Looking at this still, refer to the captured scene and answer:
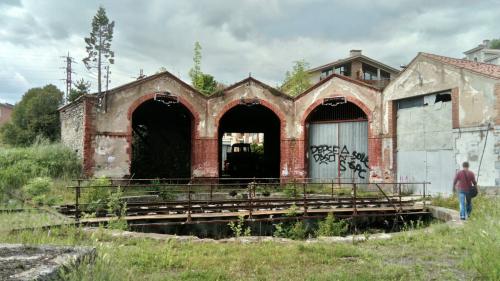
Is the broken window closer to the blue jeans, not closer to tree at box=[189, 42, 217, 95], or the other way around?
the blue jeans

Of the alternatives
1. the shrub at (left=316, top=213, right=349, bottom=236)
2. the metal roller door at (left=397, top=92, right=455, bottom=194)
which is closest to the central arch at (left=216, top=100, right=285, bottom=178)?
the metal roller door at (left=397, top=92, right=455, bottom=194)

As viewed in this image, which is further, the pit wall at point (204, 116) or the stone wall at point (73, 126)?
the stone wall at point (73, 126)

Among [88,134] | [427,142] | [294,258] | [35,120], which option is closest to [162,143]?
[88,134]

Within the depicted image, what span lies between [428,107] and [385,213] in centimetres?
643

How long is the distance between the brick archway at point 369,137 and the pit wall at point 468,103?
2.16 meters

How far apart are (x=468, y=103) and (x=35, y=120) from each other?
30641mm

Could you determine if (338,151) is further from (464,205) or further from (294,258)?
(294,258)

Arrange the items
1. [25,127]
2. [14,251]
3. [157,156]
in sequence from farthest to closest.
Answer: [25,127], [157,156], [14,251]

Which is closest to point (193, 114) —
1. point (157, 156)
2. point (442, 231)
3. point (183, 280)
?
point (157, 156)

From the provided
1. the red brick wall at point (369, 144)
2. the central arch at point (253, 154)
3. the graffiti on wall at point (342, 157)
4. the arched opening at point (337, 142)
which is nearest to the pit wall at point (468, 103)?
the red brick wall at point (369, 144)

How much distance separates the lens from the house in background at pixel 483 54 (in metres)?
49.8

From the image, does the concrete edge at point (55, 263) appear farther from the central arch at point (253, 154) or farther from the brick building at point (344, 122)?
the central arch at point (253, 154)

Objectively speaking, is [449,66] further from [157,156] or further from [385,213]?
[157,156]

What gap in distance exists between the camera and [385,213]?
43.8ft
